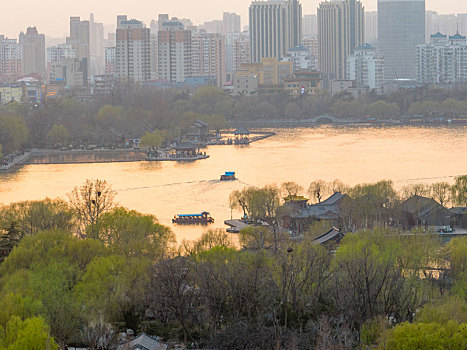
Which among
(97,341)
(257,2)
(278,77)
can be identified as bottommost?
(97,341)

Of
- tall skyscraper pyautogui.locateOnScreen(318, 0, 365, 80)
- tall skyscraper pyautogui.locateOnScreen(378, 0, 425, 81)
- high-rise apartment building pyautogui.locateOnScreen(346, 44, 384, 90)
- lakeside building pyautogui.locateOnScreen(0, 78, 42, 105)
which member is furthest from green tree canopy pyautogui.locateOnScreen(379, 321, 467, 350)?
tall skyscraper pyautogui.locateOnScreen(378, 0, 425, 81)

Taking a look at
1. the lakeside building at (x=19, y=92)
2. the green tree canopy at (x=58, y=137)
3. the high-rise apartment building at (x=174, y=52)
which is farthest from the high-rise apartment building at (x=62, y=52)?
the green tree canopy at (x=58, y=137)

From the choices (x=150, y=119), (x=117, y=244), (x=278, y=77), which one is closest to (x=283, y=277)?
(x=117, y=244)

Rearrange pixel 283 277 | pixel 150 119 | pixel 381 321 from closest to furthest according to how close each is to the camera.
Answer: pixel 381 321, pixel 283 277, pixel 150 119

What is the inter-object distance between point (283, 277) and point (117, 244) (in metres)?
1.76

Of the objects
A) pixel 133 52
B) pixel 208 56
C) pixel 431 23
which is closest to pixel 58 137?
pixel 133 52

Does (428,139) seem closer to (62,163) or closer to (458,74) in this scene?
(62,163)

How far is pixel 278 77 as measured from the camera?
112 ft

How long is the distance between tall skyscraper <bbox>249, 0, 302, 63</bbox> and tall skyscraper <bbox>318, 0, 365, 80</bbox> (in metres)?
1.25

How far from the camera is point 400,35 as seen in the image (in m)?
44.5

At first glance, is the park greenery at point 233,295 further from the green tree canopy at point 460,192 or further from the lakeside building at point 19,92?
the lakeside building at point 19,92

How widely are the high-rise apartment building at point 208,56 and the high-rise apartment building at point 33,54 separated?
43.9 feet

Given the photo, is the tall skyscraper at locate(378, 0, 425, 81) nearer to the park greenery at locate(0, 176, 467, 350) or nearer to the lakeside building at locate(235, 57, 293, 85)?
the lakeside building at locate(235, 57, 293, 85)

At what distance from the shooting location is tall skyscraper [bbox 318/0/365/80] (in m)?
40.3
